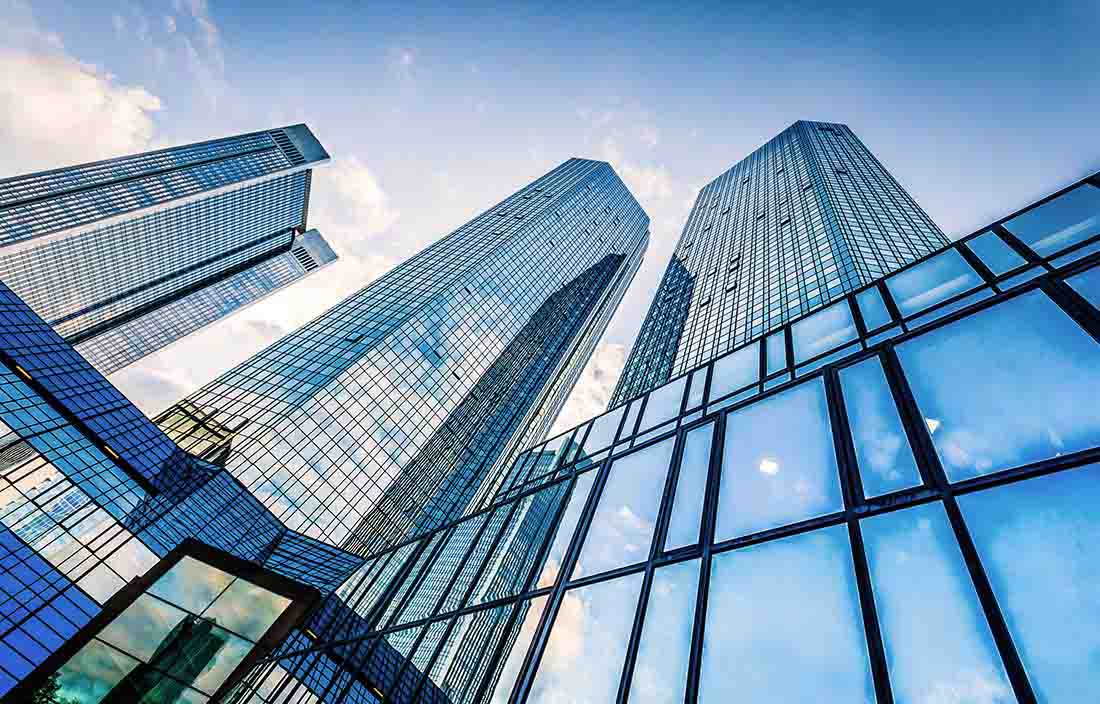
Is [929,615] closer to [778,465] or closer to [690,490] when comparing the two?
[778,465]

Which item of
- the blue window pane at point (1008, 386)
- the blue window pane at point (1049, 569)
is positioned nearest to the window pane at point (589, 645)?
the blue window pane at point (1049, 569)

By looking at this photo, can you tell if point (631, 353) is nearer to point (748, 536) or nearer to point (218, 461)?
point (218, 461)

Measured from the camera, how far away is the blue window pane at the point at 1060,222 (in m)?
9.49

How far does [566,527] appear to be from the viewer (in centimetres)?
1280

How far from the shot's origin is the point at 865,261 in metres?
58.7

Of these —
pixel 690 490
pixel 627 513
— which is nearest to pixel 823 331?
pixel 690 490

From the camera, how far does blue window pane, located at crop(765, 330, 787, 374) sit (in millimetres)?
12973

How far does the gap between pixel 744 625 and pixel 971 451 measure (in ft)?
12.5

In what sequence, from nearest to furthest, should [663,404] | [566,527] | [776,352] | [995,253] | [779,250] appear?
[995,253]
[566,527]
[776,352]
[663,404]
[779,250]

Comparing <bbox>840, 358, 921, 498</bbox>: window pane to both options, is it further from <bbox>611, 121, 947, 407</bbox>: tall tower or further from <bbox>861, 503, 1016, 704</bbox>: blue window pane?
<bbox>611, 121, 947, 407</bbox>: tall tower

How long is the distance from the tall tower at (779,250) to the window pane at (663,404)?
86.9ft

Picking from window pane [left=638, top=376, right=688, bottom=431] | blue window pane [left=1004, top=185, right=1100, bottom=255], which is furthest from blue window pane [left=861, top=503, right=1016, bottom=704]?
window pane [left=638, top=376, right=688, bottom=431]

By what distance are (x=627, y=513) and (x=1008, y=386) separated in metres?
7.15

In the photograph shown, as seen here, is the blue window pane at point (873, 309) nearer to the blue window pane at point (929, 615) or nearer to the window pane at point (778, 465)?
the window pane at point (778, 465)
